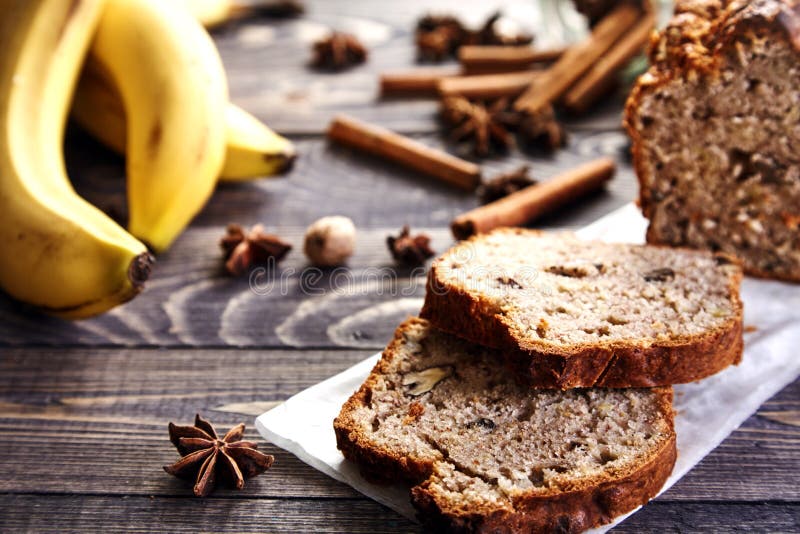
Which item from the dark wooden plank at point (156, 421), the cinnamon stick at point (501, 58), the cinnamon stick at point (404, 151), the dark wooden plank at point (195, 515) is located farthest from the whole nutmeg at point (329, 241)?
the cinnamon stick at point (501, 58)

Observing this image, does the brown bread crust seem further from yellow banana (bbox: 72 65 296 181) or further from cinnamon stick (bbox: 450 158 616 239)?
yellow banana (bbox: 72 65 296 181)

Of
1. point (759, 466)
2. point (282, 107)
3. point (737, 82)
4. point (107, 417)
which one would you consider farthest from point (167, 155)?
point (759, 466)

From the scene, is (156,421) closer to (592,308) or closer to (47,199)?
(47,199)

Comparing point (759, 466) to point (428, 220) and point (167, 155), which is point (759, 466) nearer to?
point (428, 220)

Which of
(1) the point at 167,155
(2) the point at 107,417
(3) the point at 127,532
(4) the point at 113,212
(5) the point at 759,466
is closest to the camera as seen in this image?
(3) the point at 127,532

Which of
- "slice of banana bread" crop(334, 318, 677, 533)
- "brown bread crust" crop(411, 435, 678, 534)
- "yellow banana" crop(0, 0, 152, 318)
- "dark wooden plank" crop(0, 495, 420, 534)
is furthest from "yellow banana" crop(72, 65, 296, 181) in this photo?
"brown bread crust" crop(411, 435, 678, 534)

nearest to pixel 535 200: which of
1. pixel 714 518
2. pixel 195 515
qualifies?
pixel 714 518
